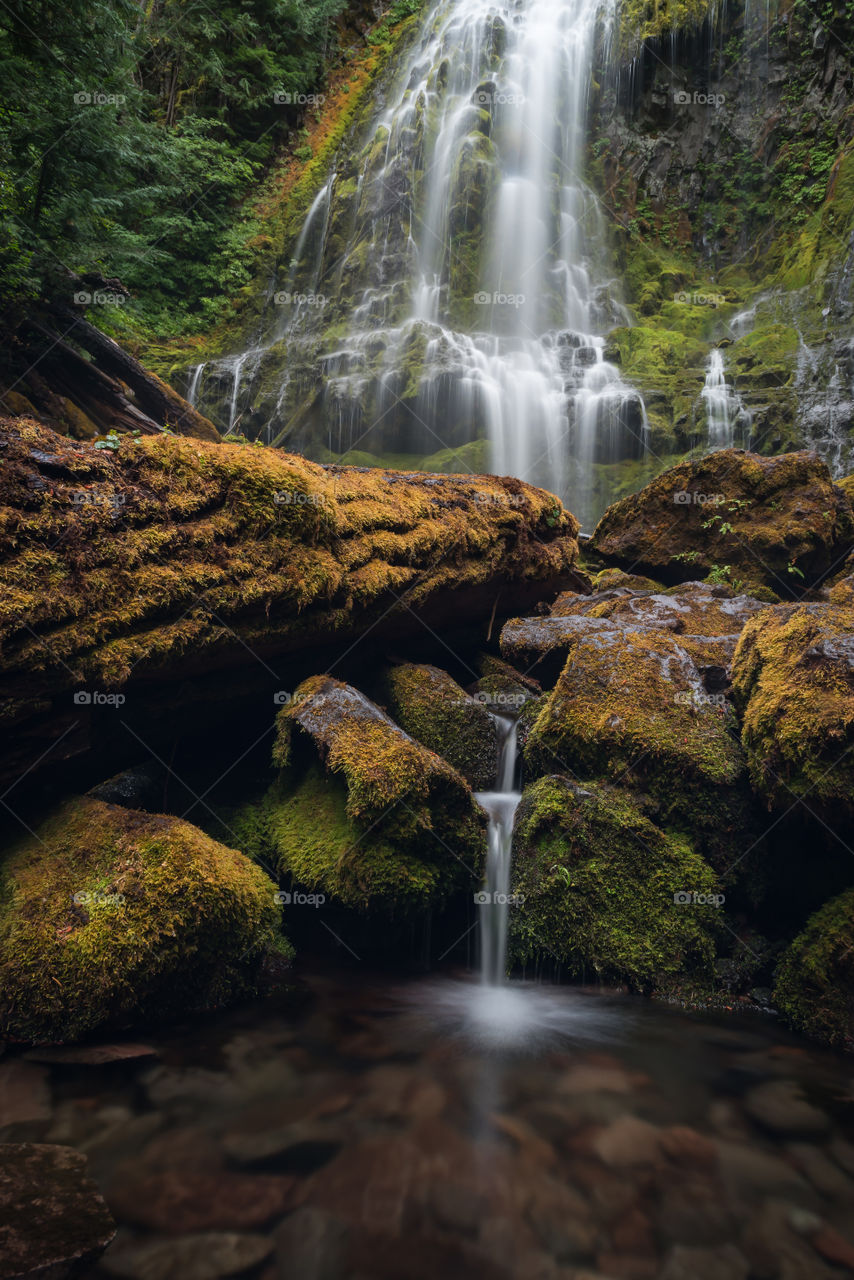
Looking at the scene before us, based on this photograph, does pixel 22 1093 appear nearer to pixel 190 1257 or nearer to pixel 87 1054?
pixel 87 1054

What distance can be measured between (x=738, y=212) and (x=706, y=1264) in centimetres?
2545

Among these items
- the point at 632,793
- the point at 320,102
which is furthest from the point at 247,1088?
the point at 320,102

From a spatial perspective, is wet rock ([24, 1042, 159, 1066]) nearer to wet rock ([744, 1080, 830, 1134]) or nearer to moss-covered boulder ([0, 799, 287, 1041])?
moss-covered boulder ([0, 799, 287, 1041])

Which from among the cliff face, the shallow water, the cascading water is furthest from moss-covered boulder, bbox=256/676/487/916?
the cliff face

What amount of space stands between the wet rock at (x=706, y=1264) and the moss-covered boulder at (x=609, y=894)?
1.59m

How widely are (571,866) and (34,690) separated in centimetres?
314

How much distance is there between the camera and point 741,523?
809 centimetres

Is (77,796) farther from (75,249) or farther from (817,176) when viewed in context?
(817,176)

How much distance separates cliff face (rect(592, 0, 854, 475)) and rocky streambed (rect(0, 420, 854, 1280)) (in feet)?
35.6

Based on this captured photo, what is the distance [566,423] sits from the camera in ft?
49.8

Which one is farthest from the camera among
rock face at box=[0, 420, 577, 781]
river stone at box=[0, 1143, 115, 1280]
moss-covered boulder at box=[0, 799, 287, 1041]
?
rock face at box=[0, 420, 577, 781]

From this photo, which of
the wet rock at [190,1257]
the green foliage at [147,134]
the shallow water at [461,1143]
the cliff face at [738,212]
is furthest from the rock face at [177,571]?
the cliff face at [738,212]

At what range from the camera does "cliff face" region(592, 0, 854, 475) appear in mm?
14125

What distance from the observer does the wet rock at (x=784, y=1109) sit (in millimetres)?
2746
